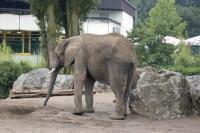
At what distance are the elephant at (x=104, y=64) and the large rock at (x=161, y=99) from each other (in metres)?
0.33

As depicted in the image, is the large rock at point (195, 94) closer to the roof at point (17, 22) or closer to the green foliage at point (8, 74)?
the green foliage at point (8, 74)

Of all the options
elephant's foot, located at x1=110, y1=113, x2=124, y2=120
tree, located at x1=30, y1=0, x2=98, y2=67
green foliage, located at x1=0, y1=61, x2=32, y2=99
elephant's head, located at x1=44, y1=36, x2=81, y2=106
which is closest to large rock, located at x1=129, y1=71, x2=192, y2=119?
elephant's foot, located at x1=110, y1=113, x2=124, y2=120

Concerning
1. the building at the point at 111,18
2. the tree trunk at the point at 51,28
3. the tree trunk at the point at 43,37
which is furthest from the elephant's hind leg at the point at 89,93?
the building at the point at 111,18

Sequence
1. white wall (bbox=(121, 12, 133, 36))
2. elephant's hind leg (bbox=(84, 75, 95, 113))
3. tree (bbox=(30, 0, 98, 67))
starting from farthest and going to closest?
white wall (bbox=(121, 12, 133, 36)), tree (bbox=(30, 0, 98, 67)), elephant's hind leg (bbox=(84, 75, 95, 113))

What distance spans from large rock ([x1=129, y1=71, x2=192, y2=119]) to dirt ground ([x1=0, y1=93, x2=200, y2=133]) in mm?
255

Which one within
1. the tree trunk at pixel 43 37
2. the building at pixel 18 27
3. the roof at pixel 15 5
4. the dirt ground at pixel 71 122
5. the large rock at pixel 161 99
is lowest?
the dirt ground at pixel 71 122

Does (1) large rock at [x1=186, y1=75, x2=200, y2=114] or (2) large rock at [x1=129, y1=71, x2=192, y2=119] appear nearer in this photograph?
(2) large rock at [x1=129, y1=71, x2=192, y2=119]

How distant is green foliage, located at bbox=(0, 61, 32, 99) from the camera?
82.8 ft

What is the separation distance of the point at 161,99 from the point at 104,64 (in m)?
1.57

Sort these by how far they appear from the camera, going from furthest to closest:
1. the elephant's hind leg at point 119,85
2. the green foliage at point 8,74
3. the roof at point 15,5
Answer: the roof at point 15,5, the green foliage at point 8,74, the elephant's hind leg at point 119,85

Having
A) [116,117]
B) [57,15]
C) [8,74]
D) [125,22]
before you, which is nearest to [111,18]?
[125,22]

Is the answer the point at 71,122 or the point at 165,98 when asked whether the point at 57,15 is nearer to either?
the point at 165,98

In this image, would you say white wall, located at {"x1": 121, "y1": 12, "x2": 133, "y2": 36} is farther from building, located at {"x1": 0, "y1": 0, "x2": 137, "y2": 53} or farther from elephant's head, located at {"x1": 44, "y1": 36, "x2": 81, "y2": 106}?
elephant's head, located at {"x1": 44, "y1": 36, "x2": 81, "y2": 106}

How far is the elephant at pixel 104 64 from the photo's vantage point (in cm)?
1296
